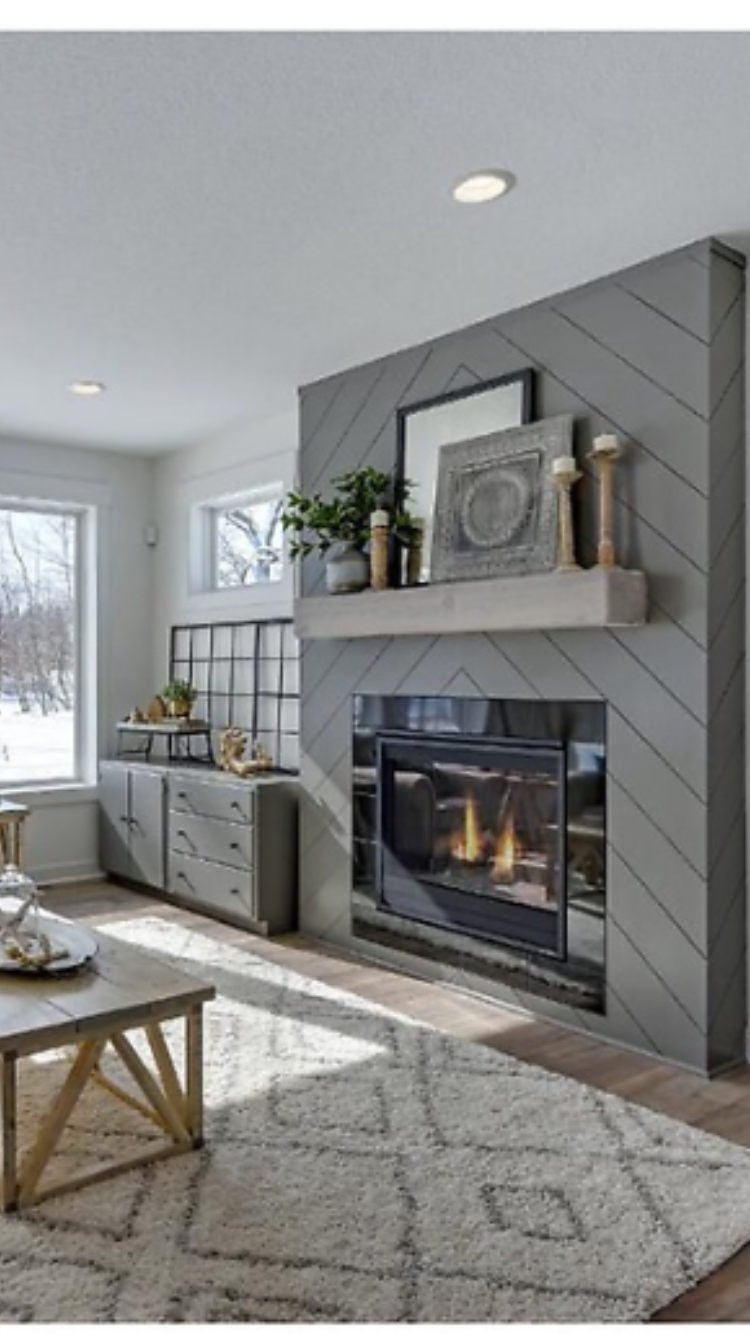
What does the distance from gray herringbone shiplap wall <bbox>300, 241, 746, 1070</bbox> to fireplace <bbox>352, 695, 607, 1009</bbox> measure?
0.31ft

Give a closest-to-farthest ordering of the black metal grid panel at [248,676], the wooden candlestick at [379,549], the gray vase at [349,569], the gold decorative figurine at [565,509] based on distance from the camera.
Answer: the gold decorative figurine at [565,509]
the wooden candlestick at [379,549]
the gray vase at [349,569]
the black metal grid panel at [248,676]

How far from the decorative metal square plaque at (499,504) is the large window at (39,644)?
119 inches

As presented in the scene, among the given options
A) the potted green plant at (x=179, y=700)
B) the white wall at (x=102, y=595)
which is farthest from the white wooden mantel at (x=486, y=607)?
the white wall at (x=102, y=595)

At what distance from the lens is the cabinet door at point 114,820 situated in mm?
5730

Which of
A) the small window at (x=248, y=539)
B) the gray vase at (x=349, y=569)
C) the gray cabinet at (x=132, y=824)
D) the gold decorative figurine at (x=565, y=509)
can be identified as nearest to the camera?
the gold decorative figurine at (x=565, y=509)

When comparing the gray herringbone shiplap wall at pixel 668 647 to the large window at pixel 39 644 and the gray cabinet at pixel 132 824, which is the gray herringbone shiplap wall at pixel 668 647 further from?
the large window at pixel 39 644

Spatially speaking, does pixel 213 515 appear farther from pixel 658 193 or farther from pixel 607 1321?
pixel 607 1321

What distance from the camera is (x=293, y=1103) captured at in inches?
113

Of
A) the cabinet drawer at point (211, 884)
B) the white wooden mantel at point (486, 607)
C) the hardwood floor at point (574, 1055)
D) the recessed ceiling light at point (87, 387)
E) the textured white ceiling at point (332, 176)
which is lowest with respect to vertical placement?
the hardwood floor at point (574, 1055)

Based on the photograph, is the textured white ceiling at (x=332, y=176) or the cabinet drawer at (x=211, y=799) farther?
the cabinet drawer at (x=211, y=799)

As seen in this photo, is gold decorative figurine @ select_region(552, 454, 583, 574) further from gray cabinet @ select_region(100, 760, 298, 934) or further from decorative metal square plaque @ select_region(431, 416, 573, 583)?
gray cabinet @ select_region(100, 760, 298, 934)

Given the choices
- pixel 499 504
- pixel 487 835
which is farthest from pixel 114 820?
pixel 499 504

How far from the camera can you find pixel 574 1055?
3.28 m

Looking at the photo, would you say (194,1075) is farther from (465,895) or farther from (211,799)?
(211,799)
